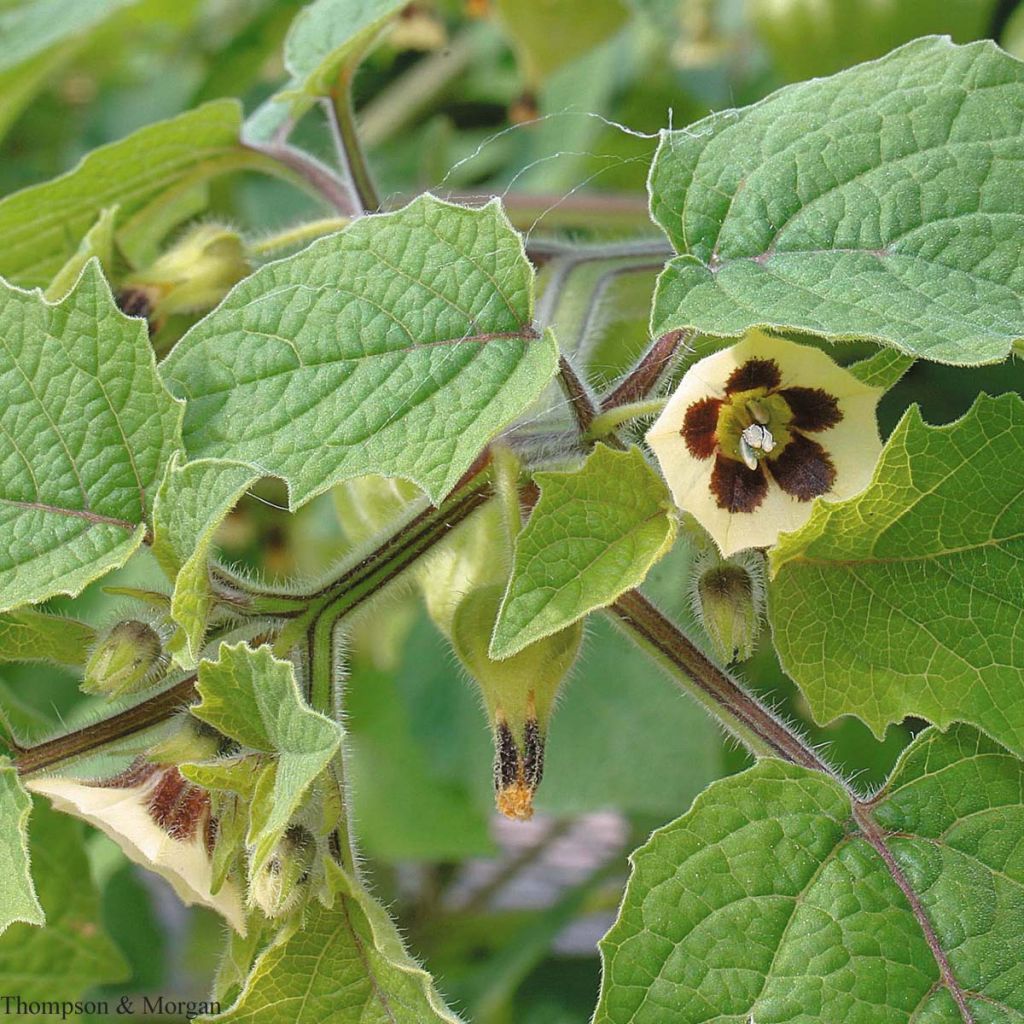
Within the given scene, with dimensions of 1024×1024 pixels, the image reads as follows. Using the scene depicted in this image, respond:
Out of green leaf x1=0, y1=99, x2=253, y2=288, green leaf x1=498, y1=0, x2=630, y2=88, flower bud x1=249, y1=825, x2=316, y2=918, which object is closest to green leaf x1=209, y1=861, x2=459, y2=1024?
flower bud x1=249, y1=825, x2=316, y2=918

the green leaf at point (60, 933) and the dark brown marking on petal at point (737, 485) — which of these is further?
the green leaf at point (60, 933)

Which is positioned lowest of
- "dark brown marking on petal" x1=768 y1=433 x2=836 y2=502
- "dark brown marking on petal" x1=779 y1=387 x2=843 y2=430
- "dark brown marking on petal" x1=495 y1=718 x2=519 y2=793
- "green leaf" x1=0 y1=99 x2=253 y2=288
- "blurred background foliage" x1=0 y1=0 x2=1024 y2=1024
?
"blurred background foliage" x1=0 y1=0 x2=1024 y2=1024

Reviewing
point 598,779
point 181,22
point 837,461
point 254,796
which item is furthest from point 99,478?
point 181,22

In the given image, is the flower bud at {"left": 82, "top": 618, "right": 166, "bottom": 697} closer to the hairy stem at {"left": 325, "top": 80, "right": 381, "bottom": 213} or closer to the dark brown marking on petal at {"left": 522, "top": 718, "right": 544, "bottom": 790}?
the dark brown marking on petal at {"left": 522, "top": 718, "right": 544, "bottom": 790}

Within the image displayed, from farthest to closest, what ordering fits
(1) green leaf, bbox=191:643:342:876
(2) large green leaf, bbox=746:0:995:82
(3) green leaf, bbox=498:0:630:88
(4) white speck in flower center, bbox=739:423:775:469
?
1. (3) green leaf, bbox=498:0:630:88
2. (2) large green leaf, bbox=746:0:995:82
3. (4) white speck in flower center, bbox=739:423:775:469
4. (1) green leaf, bbox=191:643:342:876

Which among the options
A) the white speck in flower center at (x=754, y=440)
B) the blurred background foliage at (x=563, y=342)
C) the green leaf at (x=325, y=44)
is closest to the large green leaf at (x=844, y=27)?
the blurred background foliage at (x=563, y=342)

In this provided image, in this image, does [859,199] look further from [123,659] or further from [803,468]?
[123,659]

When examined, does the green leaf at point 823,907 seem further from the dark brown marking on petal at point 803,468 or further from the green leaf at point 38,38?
the green leaf at point 38,38

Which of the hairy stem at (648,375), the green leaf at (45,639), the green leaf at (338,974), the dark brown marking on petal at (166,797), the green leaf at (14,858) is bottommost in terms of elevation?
the green leaf at (338,974)
